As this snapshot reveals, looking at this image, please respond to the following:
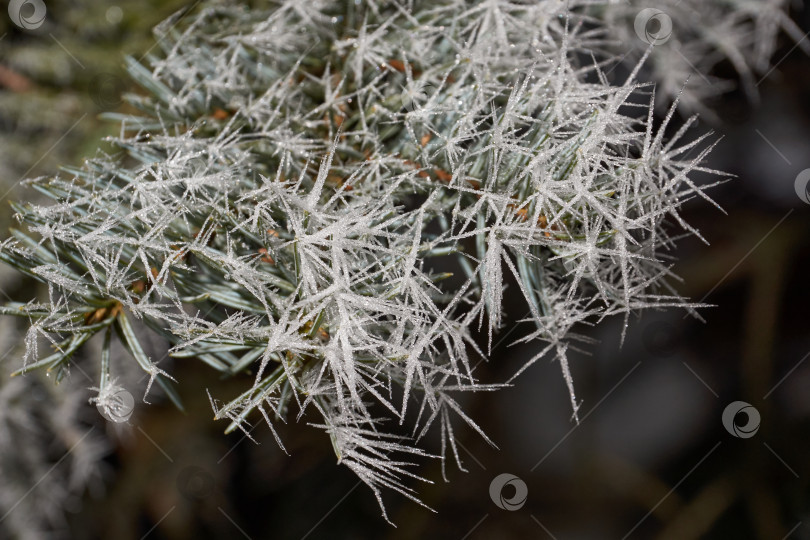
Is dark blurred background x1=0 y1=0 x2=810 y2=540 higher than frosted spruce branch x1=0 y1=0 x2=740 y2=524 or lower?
lower

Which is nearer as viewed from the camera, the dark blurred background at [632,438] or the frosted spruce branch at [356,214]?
the frosted spruce branch at [356,214]

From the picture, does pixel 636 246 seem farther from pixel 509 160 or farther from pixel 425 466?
pixel 425 466

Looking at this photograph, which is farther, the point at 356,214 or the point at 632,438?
the point at 632,438

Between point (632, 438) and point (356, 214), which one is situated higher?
point (356, 214)

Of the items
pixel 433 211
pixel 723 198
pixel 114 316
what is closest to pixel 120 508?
pixel 114 316

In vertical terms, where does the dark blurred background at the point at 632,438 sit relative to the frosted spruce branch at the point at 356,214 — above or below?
below
